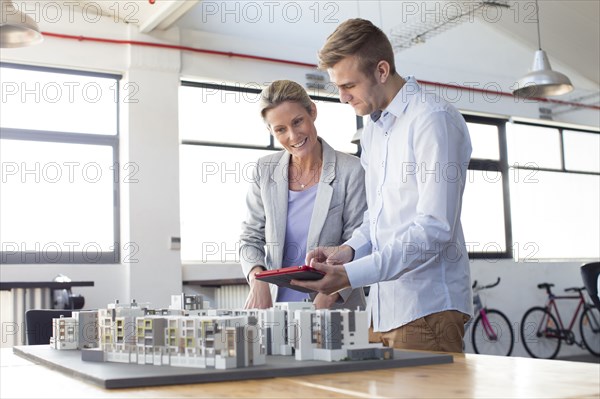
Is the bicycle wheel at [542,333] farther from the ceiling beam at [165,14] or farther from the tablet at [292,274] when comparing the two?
the tablet at [292,274]

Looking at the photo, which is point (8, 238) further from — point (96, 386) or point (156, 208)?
point (96, 386)

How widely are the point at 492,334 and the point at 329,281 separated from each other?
708 centimetres

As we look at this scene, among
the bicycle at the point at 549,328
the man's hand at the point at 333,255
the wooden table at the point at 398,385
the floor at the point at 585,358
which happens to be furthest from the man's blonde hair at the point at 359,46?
the floor at the point at 585,358

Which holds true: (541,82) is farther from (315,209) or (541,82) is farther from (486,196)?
(486,196)

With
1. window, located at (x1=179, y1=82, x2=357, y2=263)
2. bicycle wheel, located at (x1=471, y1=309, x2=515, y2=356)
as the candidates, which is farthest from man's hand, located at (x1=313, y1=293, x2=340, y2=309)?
bicycle wheel, located at (x1=471, y1=309, x2=515, y2=356)

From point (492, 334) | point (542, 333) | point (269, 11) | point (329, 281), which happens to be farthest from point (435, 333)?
point (542, 333)

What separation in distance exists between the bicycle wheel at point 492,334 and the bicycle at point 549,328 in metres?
0.22

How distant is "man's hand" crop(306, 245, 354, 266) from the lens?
6.57 ft

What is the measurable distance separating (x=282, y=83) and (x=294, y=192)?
0.34 meters

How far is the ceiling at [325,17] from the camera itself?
662 cm

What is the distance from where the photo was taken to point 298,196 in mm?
2326

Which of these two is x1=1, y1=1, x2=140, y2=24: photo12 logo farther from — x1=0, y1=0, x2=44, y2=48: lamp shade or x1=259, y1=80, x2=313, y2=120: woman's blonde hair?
x1=259, y1=80, x2=313, y2=120: woman's blonde hair

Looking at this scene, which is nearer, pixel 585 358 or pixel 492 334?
pixel 492 334

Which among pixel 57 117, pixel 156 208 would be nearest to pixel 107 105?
pixel 57 117
